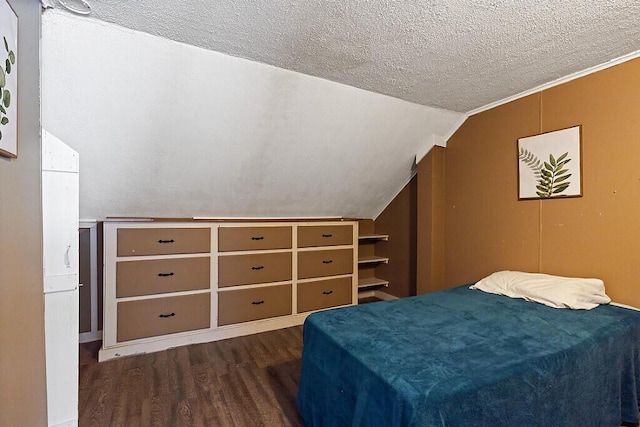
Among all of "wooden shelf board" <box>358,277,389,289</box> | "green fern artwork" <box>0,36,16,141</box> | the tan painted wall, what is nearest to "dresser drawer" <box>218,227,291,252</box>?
"wooden shelf board" <box>358,277,389,289</box>

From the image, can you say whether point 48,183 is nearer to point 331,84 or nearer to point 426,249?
point 331,84

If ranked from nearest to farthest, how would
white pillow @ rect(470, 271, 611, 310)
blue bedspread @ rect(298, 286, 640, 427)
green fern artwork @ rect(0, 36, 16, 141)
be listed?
green fern artwork @ rect(0, 36, 16, 141) < blue bedspread @ rect(298, 286, 640, 427) < white pillow @ rect(470, 271, 611, 310)

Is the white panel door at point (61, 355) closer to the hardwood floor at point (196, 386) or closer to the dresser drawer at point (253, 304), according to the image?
the hardwood floor at point (196, 386)

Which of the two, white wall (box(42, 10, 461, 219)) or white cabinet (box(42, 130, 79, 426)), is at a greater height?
white wall (box(42, 10, 461, 219))

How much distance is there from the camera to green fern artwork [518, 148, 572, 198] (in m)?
2.21

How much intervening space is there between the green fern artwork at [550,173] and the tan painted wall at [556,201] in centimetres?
9

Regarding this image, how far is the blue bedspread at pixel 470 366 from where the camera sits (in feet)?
3.56

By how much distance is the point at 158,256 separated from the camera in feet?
8.21

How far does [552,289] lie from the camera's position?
200 centimetres

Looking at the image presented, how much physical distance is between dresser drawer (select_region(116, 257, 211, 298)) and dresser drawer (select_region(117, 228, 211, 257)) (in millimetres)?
80

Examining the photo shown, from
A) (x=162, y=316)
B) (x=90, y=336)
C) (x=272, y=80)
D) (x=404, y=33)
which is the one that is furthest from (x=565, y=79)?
(x=90, y=336)

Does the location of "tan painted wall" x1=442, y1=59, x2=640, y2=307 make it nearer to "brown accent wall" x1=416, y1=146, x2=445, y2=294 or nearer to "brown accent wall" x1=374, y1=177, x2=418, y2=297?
"brown accent wall" x1=416, y1=146, x2=445, y2=294

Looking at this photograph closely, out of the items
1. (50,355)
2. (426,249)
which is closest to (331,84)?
(426,249)

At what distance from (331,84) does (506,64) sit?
1.17m
